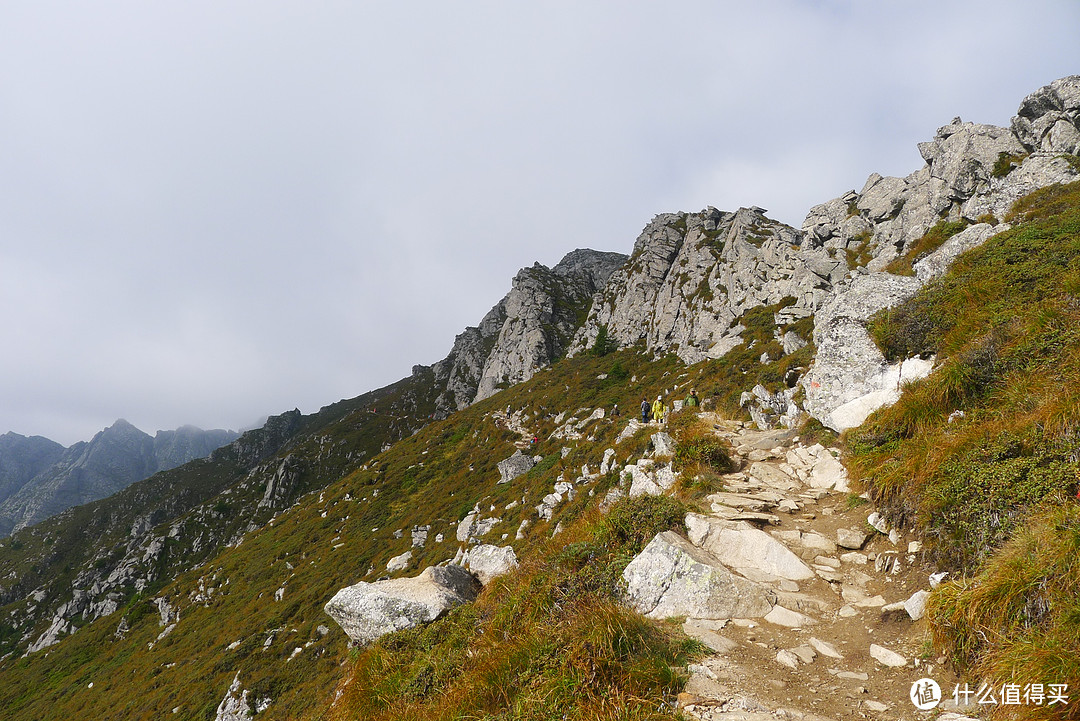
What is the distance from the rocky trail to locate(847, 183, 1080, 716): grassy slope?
0.55 m

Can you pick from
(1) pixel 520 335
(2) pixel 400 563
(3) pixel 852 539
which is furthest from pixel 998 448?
(1) pixel 520 335

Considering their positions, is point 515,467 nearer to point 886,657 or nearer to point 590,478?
point 590,478

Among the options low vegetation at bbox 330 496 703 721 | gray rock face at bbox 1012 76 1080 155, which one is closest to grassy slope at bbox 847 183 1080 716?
Answer: low vegetation at bbox 330 496 703 721

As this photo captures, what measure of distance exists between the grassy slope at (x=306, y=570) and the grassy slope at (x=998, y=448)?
44.3 ft

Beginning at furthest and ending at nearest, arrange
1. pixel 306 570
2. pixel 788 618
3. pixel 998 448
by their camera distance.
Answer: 1. pixel 306 570
2. pixel 998 448
3. pixel 788 618

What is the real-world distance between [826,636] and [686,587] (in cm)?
165

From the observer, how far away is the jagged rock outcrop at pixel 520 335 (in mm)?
102250

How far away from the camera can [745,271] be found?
69.1m

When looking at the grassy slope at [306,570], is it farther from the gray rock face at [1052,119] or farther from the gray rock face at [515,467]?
the gray rock face at [1052,119]

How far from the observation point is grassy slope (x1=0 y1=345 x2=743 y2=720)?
34.2 m

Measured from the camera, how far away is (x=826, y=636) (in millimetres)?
4844

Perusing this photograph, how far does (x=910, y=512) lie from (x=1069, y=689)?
3.45m

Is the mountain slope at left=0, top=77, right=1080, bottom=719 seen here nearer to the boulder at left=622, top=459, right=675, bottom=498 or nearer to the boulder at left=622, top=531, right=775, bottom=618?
the boulder at left=622, top=531, right=775, bottom=618

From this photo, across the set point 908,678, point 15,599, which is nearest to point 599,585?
point 908,678
